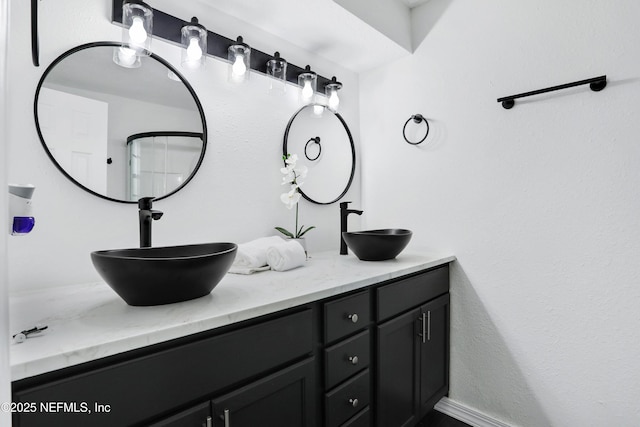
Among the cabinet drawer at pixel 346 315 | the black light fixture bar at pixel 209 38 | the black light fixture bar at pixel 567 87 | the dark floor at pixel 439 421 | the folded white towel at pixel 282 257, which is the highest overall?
the black light fixture bar at pixel 209 38

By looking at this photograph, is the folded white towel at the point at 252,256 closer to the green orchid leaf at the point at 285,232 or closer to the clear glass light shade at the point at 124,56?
the green orchid leaf at the point at 285,232

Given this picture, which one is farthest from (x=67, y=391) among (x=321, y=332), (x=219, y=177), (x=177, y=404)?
(x=219, y=177)

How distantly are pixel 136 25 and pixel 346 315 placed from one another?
1354mm

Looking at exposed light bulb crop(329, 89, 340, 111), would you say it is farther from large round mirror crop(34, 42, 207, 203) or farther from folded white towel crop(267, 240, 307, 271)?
folded white towel crop(267, 240, 307, 271)

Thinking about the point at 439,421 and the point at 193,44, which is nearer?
the point at 193,44

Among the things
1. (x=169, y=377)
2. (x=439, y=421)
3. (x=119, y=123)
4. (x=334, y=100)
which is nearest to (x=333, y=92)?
(x=334, y=100)

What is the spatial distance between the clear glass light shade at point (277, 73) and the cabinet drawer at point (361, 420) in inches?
63.0

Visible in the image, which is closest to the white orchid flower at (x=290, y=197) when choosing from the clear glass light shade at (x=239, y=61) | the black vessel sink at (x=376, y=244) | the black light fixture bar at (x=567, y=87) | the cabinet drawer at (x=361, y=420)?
the black vessel sink at (x=376, y=244)

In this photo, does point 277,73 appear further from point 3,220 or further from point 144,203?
point 3,220

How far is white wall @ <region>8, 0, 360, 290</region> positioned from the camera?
3.68 feet

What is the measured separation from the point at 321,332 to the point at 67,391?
0.70m

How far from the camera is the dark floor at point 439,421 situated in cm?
182

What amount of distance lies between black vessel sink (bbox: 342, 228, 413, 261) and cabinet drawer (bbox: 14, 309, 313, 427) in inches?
28.1

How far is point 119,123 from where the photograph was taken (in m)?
1.32
